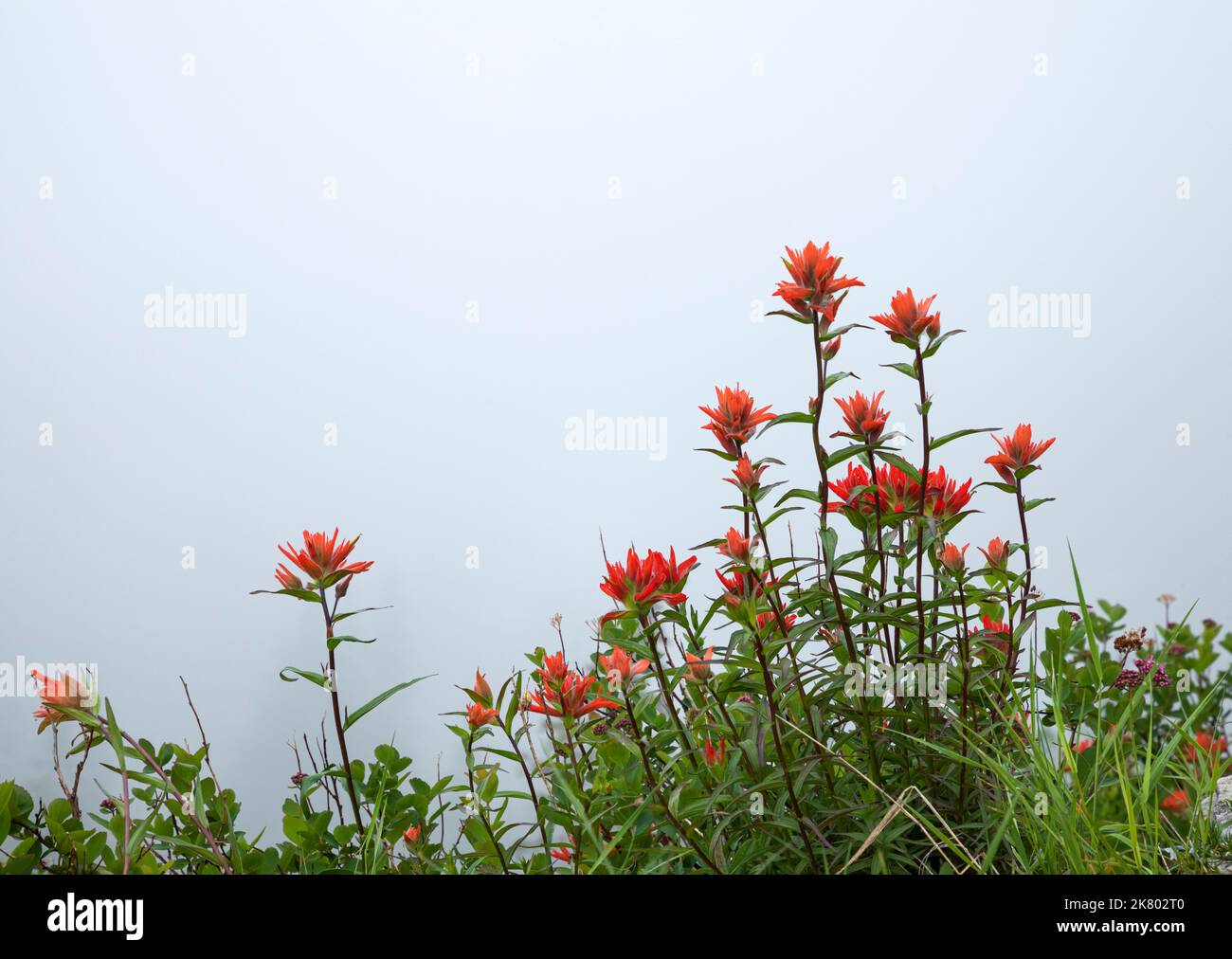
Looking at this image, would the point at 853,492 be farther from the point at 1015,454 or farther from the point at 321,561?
the point at 321,561

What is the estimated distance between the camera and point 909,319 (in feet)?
2.85

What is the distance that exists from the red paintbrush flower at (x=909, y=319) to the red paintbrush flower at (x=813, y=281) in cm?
6

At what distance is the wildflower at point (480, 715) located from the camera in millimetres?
976

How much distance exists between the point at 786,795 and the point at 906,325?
50 cm

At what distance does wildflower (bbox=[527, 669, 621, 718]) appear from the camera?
0.92 metres

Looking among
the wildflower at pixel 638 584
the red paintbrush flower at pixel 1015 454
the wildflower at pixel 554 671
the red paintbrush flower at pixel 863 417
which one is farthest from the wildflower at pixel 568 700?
the red paintbrush flower at pixel 1015 454

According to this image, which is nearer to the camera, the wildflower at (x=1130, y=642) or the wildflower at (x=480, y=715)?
the wildflower at (x=480, y=715)

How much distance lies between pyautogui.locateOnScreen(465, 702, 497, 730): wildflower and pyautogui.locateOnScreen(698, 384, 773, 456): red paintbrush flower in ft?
1.35

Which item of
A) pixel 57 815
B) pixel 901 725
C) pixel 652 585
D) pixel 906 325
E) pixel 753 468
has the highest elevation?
pixel 906 325

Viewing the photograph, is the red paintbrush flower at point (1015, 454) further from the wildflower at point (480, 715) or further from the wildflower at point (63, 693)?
the wildflower at point (63, 693)
